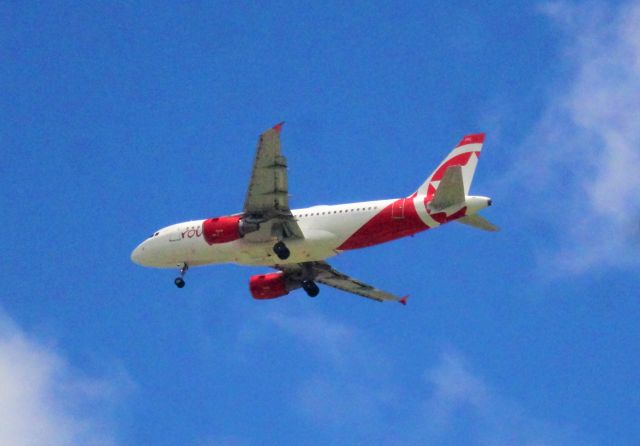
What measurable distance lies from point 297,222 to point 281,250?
1646mm

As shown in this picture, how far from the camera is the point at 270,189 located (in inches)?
2443

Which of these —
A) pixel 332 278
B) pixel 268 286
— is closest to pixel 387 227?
pixel 332 278

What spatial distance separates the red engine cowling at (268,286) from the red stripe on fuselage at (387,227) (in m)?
8.62

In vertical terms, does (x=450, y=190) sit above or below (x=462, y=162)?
below

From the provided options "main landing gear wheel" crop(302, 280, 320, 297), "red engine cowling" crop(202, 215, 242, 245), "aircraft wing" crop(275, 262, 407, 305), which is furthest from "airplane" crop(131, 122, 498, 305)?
"main landing gear wheel" crop(302, 280, 320, 297)

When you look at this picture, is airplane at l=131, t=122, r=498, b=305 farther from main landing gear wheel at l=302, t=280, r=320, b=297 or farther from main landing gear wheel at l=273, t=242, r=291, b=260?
main landing gear wheel at l=302, t=280, r=320, b=297

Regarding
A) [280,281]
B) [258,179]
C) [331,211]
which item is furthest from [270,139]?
[280,281]

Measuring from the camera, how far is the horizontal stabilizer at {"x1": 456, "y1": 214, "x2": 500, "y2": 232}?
61656 millimetres

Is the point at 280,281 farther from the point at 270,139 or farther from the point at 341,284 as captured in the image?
the point at 270,139

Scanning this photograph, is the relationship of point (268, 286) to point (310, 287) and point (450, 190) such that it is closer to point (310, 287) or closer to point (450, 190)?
point (310, 287)

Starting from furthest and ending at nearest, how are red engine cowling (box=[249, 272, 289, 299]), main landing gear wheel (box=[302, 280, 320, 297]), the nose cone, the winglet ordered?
1. red engine cowling (box=[249, 272, 289, 299])
2. main landing gear wheel (box=[302, 280, 320, 297])
3. the nose cone
4. the winglet

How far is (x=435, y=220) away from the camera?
6153 centimetres

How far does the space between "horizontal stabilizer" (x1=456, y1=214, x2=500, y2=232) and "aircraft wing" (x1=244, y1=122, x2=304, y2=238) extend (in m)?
8.19

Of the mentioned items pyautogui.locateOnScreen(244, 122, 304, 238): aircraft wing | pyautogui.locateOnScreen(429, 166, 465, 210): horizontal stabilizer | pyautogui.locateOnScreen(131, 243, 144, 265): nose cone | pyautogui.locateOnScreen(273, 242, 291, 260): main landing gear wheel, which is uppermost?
pyautogui.locateOnScreen(131, 243, 144, 265): nose cone
